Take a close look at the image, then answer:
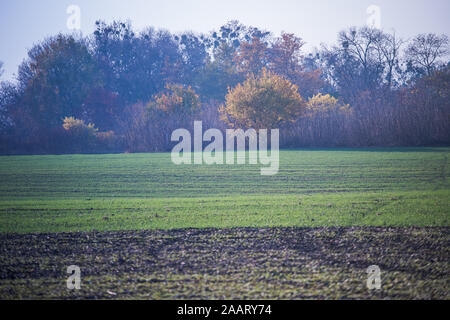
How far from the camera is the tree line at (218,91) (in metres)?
30.3

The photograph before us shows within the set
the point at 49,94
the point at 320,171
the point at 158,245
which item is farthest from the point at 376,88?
the point at 158,245

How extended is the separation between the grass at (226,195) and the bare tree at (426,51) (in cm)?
3252

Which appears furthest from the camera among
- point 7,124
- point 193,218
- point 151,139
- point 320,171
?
point 7,124

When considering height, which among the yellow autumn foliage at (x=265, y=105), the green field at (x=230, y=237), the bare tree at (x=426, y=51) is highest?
the bare tree at (x=426, y=51)

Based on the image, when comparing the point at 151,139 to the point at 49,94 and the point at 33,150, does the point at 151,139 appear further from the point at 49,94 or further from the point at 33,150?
the point at 49,94

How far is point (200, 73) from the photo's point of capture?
5844 centimetres

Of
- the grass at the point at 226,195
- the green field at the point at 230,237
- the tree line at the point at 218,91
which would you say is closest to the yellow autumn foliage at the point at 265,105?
the tree line at the point at 218,91

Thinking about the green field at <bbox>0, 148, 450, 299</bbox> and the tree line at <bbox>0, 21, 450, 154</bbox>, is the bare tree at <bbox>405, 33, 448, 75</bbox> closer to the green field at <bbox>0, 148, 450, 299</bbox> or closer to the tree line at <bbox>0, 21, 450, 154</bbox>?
the tree line at <bbox>0, 21, 450, 154</bbox>

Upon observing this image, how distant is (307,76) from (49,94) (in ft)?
96.5

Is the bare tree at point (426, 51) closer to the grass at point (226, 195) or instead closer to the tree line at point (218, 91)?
the tree line at point (218, 91)

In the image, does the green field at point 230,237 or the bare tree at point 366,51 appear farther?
the bare tree at point 366,51

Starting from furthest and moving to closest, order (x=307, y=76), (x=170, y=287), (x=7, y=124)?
(x=307, y=76) < (x=7, y=124) < (x=170, y=287)

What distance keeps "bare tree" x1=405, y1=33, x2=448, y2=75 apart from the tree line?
114 millimetres

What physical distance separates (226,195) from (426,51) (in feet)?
146
